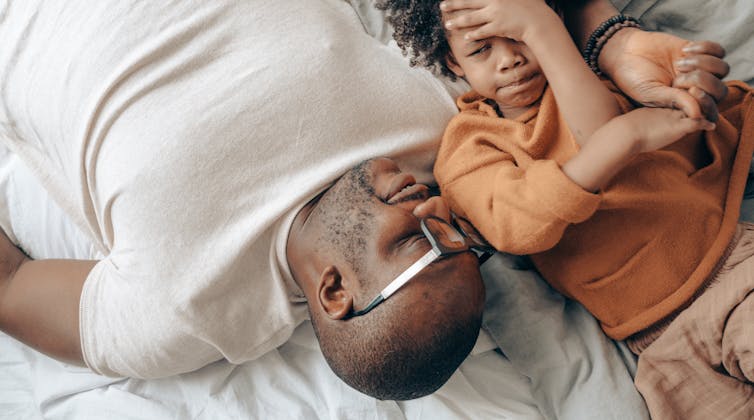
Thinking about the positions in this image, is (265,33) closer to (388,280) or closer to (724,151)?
(388,280)

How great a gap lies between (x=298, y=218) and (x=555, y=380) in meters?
0.54

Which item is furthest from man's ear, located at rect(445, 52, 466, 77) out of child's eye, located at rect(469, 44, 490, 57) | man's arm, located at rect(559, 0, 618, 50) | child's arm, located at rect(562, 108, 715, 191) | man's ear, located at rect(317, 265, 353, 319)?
man's ear, located at rect(317, 265, 353, 319)

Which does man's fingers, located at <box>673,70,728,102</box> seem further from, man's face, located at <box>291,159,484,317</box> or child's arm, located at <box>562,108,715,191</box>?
man's face, located at <box>291,159,484,317</box>

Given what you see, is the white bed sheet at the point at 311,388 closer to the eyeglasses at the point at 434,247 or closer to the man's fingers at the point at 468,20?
the eyeglasses at the point at 434,247

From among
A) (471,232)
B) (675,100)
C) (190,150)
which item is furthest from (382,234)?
(675,100)

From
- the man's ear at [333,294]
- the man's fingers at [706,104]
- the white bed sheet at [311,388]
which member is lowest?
the white bed sheet at [311,388]

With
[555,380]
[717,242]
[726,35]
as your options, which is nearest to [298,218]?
[555,380]

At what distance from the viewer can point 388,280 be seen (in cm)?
91

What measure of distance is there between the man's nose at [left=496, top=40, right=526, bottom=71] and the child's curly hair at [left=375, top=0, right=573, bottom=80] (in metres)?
0.14

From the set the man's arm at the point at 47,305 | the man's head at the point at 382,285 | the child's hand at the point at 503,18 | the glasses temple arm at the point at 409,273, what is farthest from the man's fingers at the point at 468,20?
the man's arm at the point at 47,305

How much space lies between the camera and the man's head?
0.88 m

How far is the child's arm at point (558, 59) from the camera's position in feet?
3.13

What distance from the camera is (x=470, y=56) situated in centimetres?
105

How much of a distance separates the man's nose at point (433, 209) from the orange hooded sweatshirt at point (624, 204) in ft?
0.22
